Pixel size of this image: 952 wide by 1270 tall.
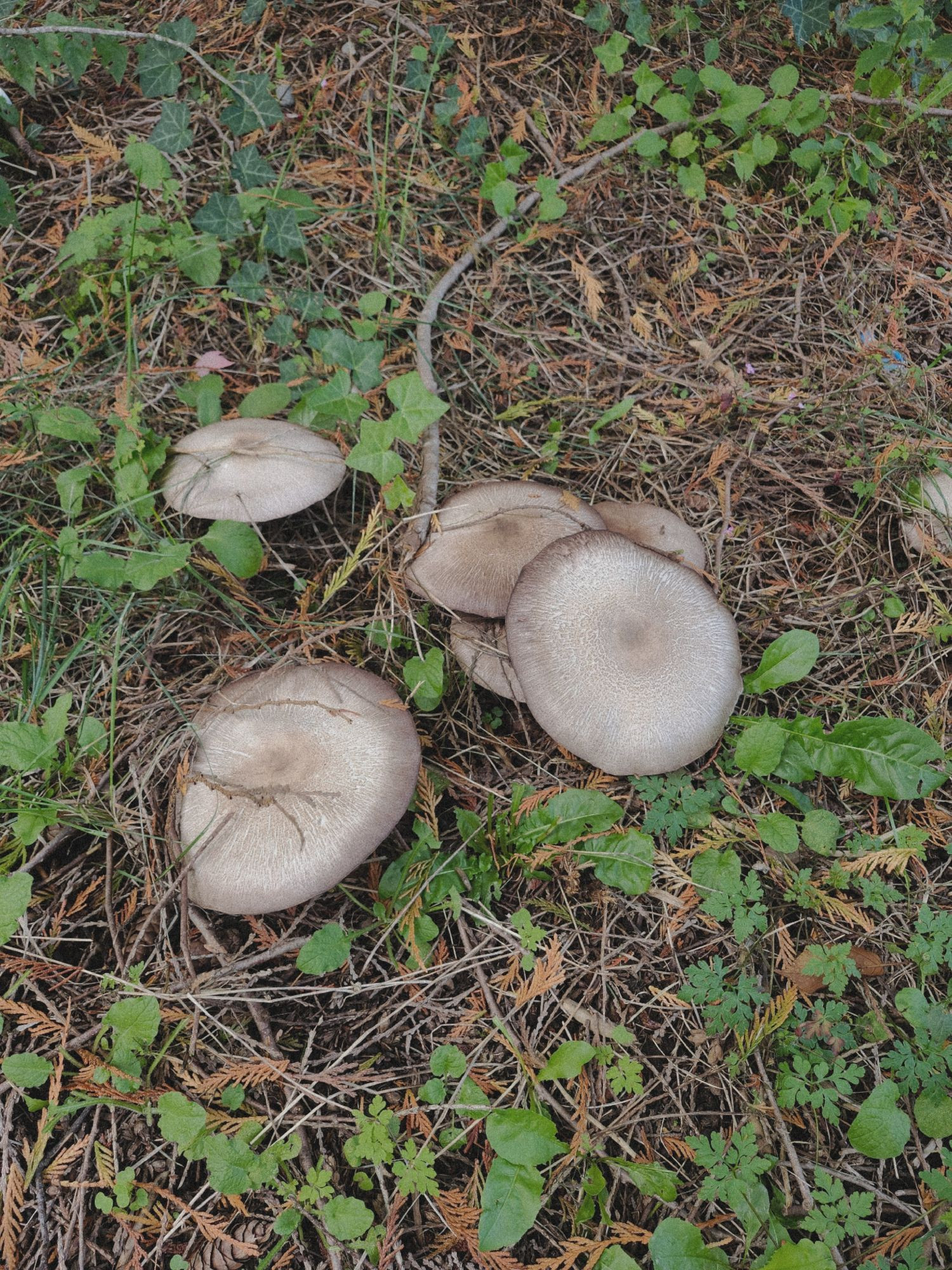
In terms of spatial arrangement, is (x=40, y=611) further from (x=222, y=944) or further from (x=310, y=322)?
(x=310, y=322)

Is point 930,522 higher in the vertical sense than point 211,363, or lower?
lower

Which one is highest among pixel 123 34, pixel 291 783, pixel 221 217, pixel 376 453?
pixel 123 34

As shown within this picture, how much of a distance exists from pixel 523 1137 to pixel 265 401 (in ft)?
8.79

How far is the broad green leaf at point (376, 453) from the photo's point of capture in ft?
9.12

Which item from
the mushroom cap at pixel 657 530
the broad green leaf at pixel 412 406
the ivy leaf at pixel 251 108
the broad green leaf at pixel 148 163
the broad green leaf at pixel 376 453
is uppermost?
the ivy leaf at pixel 251 108

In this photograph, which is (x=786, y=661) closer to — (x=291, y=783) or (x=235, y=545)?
(x=291, y=783)

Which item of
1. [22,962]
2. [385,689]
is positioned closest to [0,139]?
[385,689]

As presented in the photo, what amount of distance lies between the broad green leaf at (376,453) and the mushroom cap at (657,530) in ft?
2.65

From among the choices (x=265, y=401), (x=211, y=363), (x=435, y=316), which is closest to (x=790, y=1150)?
(x=265, y=401)

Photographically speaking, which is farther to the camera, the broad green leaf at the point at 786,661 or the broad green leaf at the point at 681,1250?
the broad green leaf at the point at 786,661

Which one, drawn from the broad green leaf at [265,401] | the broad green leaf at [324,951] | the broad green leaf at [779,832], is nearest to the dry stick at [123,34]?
the broad green leaf at [265,401]

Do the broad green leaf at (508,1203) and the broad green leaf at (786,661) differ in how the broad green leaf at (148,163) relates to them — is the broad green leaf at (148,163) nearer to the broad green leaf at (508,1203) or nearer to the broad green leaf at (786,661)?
the broad green leaf at (786,661)

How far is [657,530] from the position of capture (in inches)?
119

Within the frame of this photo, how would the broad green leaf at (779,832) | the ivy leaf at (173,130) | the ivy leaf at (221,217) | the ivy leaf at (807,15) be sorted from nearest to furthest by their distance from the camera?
1. the broad green leaf at (779,832)
2. the ivy leaf at (221,217)
3. the ivy leaf at (173,130)
4. the ivy leaf at (807,15)
